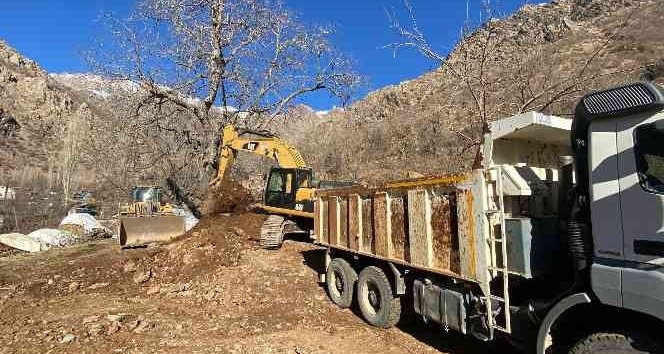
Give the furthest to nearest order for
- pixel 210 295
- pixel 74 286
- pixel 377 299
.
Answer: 1. pixel 74 286
2. pixel 210 295
3. pixel 377 299

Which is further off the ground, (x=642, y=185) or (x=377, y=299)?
(x=642, y=185)

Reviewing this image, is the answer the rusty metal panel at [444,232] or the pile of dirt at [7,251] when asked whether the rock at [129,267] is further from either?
the rusty metal panel at [444,232]

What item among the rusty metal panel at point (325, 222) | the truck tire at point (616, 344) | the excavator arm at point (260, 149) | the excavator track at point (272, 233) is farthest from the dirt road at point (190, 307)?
the excavator arm at point (260, 149)

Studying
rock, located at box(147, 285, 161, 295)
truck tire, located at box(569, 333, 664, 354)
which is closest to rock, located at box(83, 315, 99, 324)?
rock, located at box(147, 285, 161, 295)

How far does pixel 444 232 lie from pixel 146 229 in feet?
31.9

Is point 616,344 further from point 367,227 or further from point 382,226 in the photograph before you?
point 367,227

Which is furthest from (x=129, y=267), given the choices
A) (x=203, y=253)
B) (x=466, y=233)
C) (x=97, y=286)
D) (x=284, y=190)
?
(x=466, y=233)

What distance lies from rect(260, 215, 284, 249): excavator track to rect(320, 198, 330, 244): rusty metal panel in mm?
3586

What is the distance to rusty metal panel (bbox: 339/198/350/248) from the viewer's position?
633 centimetres

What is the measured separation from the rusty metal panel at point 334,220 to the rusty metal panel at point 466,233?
8.81 feet

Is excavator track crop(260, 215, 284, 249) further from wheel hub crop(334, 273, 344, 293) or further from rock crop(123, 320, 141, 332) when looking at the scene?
rock crop(123, 320, 141, 332)

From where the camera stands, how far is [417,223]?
4.71 meters

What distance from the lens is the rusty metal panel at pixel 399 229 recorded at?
4.96 metres

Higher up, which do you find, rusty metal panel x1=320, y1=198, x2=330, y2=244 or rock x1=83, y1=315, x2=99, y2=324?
rusty metal panel x1=320, y1=198, x2=330, y2=244
